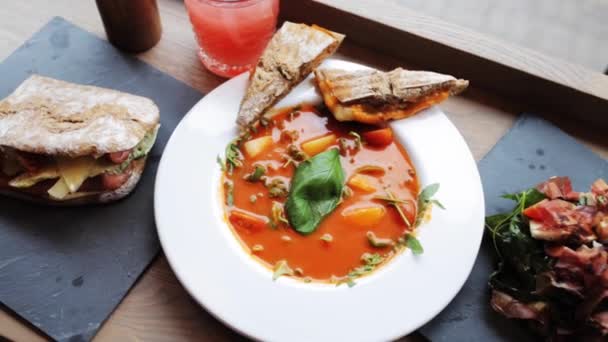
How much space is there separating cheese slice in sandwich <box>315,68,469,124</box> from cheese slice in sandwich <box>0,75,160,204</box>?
58 cm

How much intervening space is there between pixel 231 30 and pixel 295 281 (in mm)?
892

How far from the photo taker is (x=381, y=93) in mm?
1745

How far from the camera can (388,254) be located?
1.52 metres

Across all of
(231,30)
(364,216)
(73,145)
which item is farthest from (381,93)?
(73,145)

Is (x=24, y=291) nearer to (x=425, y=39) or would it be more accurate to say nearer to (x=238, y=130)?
(x=238, y=130)

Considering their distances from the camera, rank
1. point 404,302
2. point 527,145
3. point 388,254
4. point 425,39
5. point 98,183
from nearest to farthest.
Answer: point 404,302 → point 388,254 → point 98,183 → point 527,145 → point 425,39

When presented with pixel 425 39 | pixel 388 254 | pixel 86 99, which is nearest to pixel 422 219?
pixel 388 254

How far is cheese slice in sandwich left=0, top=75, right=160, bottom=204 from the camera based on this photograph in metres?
1.59

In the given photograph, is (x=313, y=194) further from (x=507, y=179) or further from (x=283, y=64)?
(x=507, y=179)

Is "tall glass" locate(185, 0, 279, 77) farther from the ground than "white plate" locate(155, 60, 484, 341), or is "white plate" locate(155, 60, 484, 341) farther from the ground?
"tall glass" locate(185, 0, 279, 77)

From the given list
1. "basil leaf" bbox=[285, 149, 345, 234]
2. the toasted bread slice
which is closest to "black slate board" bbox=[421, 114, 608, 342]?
"basil leaf" bbox=[285, 149, 345, 234]

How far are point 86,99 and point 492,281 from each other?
4.46 ft

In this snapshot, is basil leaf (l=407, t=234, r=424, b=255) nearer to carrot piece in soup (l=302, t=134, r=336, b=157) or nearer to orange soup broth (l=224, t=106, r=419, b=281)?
orange soup broth (l=224, t=106, r=419, b=281)

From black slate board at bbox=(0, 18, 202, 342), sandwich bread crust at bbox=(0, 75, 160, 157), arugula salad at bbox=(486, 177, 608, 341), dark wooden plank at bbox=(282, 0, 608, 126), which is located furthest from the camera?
dark wooden plank at bbox=(282, 0, 608, 126)
